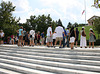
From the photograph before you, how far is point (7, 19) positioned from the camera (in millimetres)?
37031

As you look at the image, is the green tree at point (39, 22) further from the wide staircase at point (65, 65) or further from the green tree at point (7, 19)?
the wide staircase at point (65, 65)

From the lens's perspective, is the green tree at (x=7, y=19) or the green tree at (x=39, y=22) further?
the green tree at (x=39, y=22)

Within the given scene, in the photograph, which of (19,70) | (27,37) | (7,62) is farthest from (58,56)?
(27,37)

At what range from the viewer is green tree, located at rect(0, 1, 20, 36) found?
118 ft

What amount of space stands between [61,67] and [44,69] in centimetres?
83

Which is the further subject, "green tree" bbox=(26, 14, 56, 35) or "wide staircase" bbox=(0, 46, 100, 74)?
"green tree" bbox=(26, 14, 56, 35)

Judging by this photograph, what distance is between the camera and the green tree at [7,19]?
3609 cm

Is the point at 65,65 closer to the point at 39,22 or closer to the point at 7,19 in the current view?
the point at 7,19

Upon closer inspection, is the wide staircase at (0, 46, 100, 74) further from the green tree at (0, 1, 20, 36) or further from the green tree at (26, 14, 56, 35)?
the green tree at (26, 14, 56, 35)

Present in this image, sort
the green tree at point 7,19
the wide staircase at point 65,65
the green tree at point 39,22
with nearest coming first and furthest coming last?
the wide staircase at point 65,65 < the green tree at point 7,19 < the green tree at point 39,22

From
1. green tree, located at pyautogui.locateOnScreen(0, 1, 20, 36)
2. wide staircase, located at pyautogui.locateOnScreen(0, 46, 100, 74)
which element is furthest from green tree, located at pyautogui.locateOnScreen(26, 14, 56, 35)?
wide staircase, located at pyautogui.locateOnScreen(0, 46, 100, 74)

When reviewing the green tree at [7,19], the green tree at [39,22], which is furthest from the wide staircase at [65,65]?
the green tree at [39,22]

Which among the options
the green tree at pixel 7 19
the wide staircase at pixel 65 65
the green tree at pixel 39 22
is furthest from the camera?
the green tree at pixel 39 22

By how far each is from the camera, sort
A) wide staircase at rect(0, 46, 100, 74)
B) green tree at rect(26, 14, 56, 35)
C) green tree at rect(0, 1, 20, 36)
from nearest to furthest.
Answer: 1. wide staircase at rect(0, 46, 100, 74)
2. green tree at rect(0, 1, 20, 36)
3. green tree at rect(26, 14, 56, 35)
